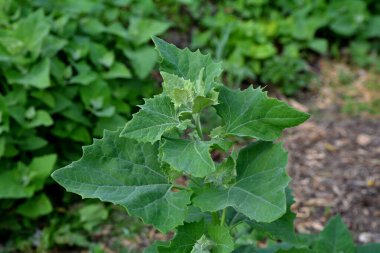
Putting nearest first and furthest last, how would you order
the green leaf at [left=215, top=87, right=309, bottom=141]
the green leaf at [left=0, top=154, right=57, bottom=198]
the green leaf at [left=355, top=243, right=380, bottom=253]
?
the green leaf at [left=215, top=87, right=309, bottom=141], the green leaf at [left=355, top=243, right=380, bottom=253], the green leaf at [left=0, top=154, right=57, bottom=198]

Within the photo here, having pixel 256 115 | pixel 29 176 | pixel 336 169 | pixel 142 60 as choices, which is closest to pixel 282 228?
Result: pixel 256 115

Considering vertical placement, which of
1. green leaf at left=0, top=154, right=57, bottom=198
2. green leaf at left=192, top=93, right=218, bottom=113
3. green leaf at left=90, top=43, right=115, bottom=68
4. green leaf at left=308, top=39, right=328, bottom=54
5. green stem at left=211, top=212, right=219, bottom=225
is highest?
green leaf at left=192, top=93, right=218, bottom=113

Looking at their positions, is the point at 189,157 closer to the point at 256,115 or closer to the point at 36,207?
the point at 256,115

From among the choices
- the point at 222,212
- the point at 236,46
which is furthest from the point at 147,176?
the point at 236,46

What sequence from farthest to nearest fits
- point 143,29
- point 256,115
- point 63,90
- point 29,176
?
1. point 143,29
2. point 63,90
3. point 29,176
4. point 256,115

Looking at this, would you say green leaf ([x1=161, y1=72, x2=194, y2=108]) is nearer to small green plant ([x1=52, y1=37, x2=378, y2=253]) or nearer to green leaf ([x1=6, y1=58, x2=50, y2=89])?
small green plant ([x1=52, y1=37, x2=378, y2=253])

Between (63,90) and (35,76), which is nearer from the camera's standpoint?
(35,76)

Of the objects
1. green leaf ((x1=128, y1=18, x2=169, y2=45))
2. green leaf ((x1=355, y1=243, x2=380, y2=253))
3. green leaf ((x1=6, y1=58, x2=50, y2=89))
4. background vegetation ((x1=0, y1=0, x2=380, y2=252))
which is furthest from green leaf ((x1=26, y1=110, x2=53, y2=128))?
green leaf ((x1=355, y1=243, x2=380, y2=253))
